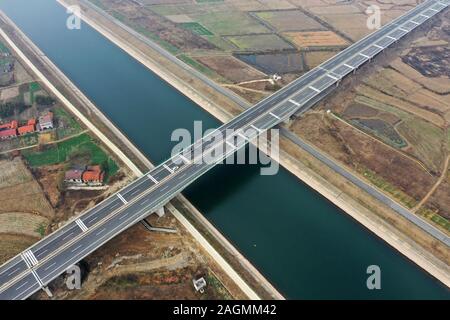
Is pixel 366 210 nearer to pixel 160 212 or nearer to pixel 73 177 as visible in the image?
pixel 160 212

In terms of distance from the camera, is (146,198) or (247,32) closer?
(146,198)

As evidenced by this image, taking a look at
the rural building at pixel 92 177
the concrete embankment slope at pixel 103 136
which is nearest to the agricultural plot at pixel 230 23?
the concrete embankment slope at pixel 103 136

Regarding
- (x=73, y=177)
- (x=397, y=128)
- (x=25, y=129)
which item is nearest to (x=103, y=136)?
(x=73, y=177)

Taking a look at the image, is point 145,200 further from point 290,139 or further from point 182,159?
point 290,139

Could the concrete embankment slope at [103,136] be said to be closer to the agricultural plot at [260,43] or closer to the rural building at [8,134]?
the rural building at [8,134]
